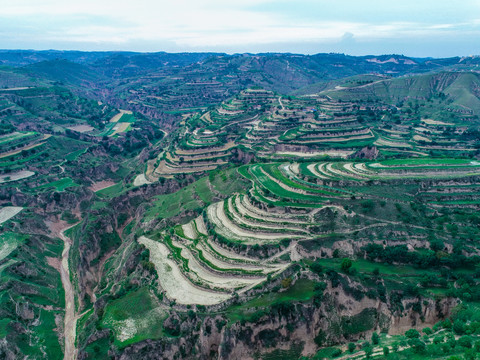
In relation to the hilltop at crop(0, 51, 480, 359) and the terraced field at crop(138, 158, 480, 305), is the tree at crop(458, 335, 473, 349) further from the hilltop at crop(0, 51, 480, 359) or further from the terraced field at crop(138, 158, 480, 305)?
the terraced field at crop(138, 158, 480, 305)

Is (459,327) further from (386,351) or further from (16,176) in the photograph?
(16,176)

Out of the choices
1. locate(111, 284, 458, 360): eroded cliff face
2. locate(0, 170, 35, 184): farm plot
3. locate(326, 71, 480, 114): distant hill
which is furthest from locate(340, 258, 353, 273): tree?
locate(326, 71, 480, 114): distant hill

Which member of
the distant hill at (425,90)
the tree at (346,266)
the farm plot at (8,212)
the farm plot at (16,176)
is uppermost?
the distant hill at (425,90)

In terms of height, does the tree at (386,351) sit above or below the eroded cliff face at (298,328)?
above

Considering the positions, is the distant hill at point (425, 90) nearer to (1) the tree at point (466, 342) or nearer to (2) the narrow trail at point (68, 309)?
(2) the narrow trail at point (68, 309)

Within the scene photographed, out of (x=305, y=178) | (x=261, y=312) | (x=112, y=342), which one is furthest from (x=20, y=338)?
(x=305, y=178)

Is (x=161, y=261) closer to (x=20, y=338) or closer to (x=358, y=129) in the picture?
(x=20, y=338)

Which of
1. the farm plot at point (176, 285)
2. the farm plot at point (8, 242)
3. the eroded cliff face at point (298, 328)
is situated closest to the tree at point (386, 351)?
the eroded cliff face at point (298, 328)

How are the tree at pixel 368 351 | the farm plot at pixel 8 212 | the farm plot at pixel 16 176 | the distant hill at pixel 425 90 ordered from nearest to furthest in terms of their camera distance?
the tree at pixel 368 351
the farm plot at pixel 8 212
the farm plot at pixel 16 176
the distant hill at pixel 425 90
